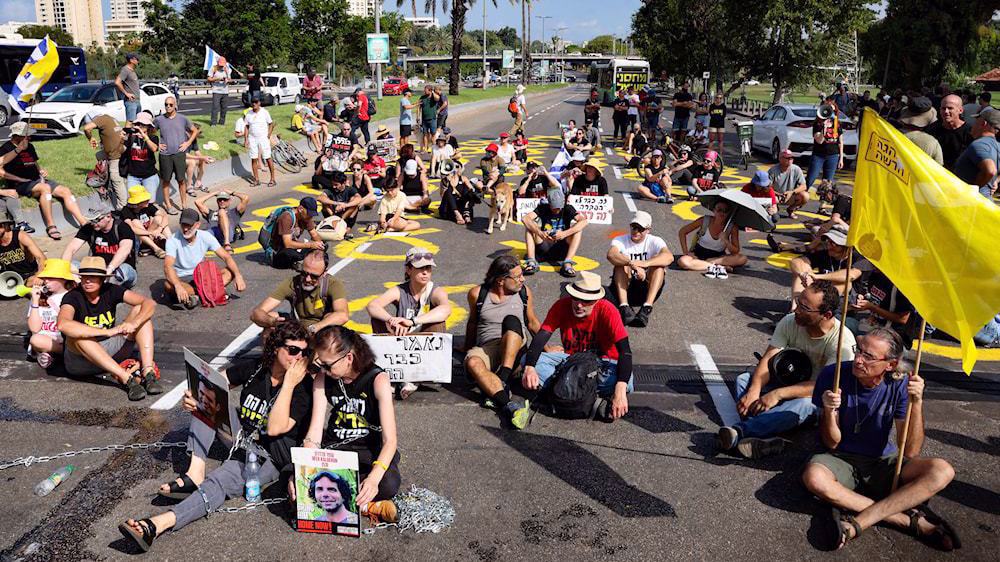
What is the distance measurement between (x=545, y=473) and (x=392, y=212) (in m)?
8.85

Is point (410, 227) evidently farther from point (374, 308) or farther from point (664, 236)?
point (374, 308)

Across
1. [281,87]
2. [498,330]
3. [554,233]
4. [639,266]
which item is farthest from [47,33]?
[498,330]

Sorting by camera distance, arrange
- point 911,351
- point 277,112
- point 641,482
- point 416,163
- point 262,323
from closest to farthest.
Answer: point 641,482
point 262,323
point 911,351
point 416,163
point 277,112

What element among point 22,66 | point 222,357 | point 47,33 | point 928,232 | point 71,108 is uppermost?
point 47,33

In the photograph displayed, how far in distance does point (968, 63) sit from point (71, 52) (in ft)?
127

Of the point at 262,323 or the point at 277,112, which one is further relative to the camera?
the point at 277,112

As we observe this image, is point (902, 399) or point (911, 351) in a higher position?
point (902, 399)

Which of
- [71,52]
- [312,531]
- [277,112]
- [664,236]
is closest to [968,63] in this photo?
[664,236]

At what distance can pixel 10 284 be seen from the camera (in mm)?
9312

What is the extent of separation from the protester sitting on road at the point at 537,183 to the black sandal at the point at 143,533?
323 inches

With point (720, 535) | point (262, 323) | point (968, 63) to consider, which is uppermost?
point (968, 63)

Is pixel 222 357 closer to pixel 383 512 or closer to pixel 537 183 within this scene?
pixel 383 512

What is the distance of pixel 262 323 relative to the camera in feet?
22.6

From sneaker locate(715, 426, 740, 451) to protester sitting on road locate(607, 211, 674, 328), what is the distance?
10.3 ft
